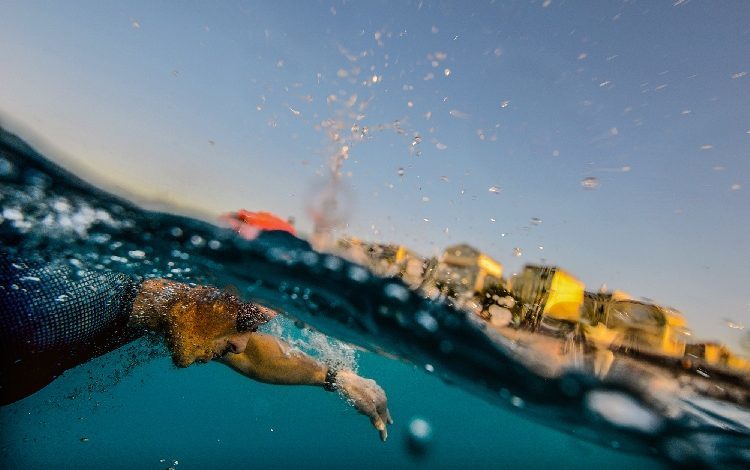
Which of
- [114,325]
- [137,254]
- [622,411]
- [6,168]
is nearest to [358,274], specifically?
[137,254]

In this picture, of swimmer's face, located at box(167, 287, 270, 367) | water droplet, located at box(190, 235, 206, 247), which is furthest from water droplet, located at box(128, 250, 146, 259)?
swimmer's face, located at box(167, 287, 270, 367)

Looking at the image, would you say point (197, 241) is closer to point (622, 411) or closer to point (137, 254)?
point (137, 254)

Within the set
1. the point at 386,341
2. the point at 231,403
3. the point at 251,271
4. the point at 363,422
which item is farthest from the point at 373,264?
the point at 231,403

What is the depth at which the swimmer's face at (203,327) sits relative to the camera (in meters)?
5.44

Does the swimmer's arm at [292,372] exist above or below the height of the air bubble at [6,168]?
below

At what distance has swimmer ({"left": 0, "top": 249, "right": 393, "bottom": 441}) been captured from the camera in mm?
4293

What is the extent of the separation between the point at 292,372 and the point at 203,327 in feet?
7.28

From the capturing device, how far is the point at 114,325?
516cm

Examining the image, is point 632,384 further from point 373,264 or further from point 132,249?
point 132,249

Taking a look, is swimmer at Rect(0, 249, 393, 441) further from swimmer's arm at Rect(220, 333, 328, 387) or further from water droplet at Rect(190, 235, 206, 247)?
water droplet at Rect(190, 235, 206, 247)

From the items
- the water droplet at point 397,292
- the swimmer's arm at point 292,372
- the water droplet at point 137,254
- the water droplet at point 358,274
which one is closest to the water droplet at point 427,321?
the water droplet at point 397,292

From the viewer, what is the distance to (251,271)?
213 inches

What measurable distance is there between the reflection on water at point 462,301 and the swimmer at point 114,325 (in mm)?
284

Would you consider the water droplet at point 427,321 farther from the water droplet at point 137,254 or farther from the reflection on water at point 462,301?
the water droplet at point 137,254
